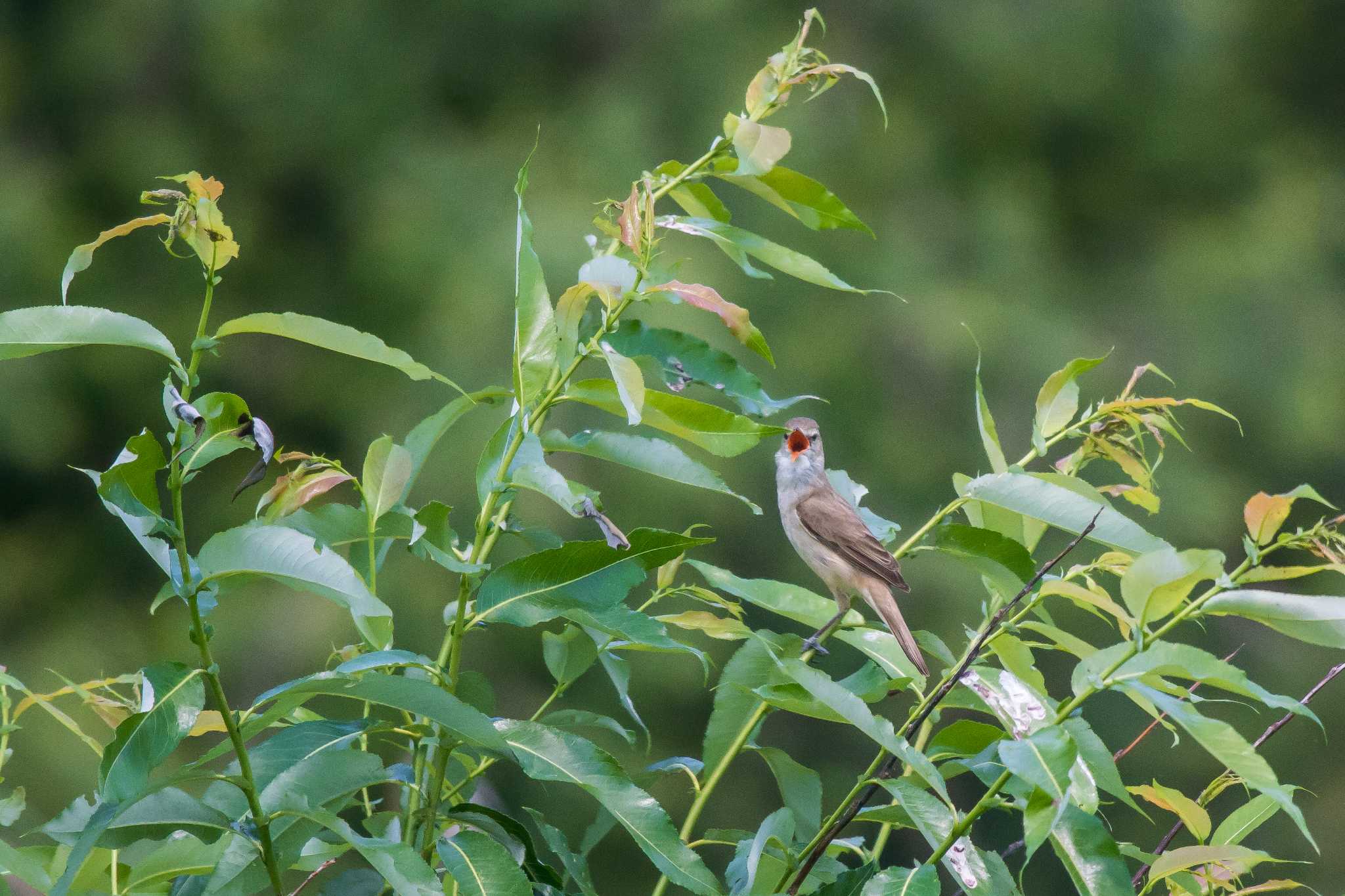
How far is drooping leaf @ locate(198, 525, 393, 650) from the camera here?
103 cm

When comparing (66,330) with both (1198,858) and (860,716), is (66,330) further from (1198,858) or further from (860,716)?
(1198,858)

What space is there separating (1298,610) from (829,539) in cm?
210

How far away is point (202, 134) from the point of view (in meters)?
7.30

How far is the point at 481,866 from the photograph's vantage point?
1.16m

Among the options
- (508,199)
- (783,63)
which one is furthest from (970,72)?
(783,63)

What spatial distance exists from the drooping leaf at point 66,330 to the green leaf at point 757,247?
0.49m

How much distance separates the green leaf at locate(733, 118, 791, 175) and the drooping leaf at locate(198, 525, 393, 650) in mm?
528

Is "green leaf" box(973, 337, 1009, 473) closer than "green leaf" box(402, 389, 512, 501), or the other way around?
"green leaf" box(402, 389, 512, 501)

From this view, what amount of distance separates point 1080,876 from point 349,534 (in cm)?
69

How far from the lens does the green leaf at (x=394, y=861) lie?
104 centimetres

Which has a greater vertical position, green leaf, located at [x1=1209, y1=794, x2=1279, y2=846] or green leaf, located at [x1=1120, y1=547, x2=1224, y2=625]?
green leaf, located at [x1=1120, y1=547, x2=1224, y2=625]

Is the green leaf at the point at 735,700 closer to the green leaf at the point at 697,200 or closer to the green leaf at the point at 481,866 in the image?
the green leaf at the point at 481,866

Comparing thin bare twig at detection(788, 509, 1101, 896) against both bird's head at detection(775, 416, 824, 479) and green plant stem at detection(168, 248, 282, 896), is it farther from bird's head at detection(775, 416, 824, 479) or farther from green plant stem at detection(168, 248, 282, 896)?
bird's head at detection(775, 416, 824, 479)

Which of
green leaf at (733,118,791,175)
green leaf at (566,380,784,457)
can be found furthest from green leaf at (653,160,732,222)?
green leaf at (566,380,784,457)
